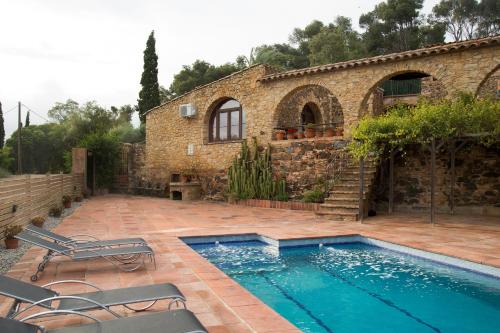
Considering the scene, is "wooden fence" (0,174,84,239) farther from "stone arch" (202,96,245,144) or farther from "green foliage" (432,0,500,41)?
"green foliage" (432,0,500,41)

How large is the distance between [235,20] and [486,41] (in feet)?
26.1

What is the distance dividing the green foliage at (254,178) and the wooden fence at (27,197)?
5.49 m

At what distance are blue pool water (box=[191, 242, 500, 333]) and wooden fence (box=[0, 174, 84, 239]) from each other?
318cm

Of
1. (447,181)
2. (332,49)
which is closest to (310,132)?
(447,181)

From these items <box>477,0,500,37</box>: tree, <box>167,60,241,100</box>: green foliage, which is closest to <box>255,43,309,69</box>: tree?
<box>167,60,241,100</box>: green foliage

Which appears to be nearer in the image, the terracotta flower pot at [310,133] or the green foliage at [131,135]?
the terracotta flower pot at [310,133]

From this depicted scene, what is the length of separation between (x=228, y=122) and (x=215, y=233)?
840 cm

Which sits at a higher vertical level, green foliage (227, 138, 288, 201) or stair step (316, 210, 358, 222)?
green foliage (227, 138, 288, 201)

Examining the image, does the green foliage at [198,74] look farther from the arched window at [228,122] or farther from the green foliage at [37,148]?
the arched window at [228,122]

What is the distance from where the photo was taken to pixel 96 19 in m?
11.1

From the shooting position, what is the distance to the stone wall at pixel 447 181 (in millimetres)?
10148

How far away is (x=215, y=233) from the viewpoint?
25.1 feet

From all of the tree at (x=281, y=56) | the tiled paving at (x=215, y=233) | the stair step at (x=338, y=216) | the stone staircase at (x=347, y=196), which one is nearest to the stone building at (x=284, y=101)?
the stone staircase at (x=347, y=196)

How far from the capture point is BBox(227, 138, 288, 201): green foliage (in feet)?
42.2
